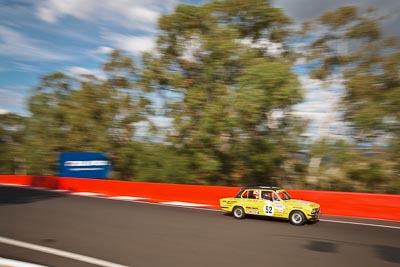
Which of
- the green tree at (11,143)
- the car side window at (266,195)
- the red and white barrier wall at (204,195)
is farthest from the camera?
the green tree at (11,143)

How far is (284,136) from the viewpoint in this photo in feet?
66.1

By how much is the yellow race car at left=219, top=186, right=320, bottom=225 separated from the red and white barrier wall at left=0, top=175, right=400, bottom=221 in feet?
7.99

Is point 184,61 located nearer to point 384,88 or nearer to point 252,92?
point 252,92

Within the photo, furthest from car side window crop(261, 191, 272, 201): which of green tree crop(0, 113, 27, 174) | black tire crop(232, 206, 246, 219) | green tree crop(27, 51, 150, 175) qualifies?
green tree crop(0, 113, 27, 174)

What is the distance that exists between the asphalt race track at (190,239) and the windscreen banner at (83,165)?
477 inches

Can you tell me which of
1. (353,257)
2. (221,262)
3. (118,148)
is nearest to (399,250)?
(353,257)

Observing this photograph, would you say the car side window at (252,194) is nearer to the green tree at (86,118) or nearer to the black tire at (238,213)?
the black tire at (238,213)

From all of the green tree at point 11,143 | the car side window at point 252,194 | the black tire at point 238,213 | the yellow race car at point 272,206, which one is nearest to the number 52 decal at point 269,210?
the yellow race car at point 272,206

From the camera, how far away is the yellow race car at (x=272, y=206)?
34.2ft

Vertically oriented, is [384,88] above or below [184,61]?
below

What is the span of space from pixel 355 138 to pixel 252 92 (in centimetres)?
606

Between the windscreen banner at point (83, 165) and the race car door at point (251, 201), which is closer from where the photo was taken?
the race car door at point (251, 201)

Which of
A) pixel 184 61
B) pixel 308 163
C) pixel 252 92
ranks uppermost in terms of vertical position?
pixel 184 61

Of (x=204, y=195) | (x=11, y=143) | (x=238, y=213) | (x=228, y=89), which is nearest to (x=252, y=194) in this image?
(x=238, y=213)
